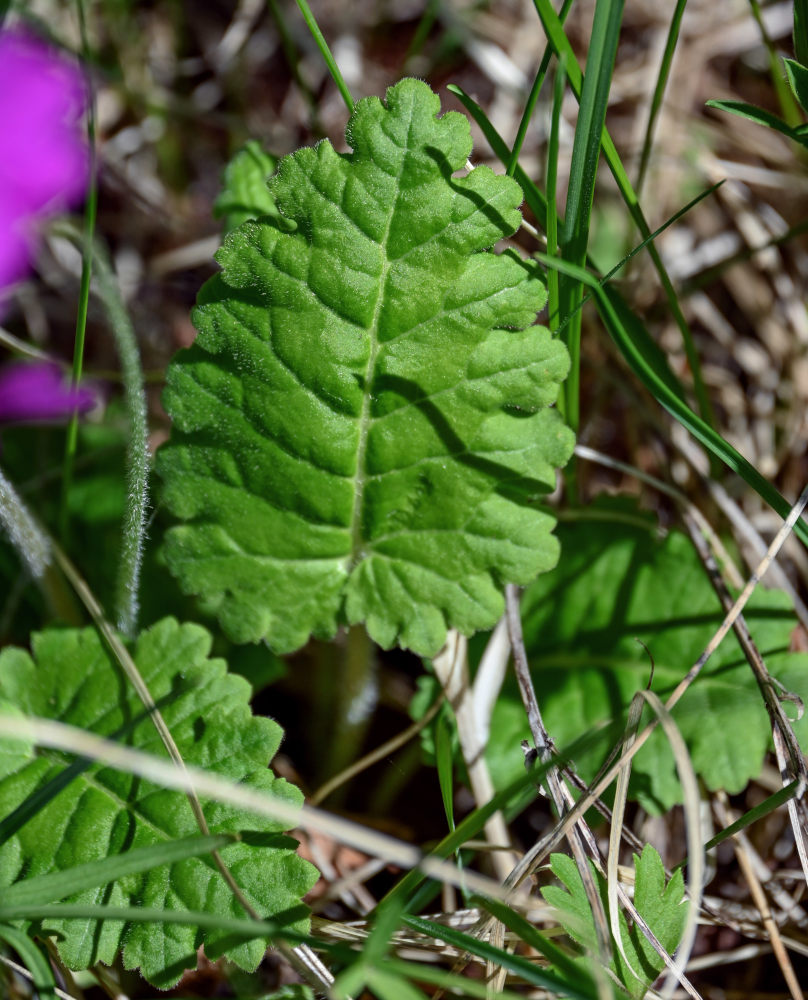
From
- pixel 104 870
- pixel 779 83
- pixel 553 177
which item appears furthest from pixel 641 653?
pixel 779 83

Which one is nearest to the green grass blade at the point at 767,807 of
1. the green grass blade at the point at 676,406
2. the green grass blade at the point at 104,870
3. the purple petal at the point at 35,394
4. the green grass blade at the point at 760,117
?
the green grass blade at the point at 676,406

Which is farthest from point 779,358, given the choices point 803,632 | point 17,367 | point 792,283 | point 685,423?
point 17,367

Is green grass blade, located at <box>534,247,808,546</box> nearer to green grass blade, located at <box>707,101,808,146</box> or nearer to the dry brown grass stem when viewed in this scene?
green grass blade, located at <box>707,101,808,146</box>

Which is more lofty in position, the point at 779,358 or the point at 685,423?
the point at 779,358

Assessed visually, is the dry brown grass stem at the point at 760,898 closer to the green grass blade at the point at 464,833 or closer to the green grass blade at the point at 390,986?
the green grass blade at the point at 464,833

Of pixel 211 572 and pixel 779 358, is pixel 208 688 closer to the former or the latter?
pixel 211 572

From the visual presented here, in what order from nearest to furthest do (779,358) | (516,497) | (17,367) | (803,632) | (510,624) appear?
(516,497) < (510,624) < (803,632) < (17,367) < (779,358)

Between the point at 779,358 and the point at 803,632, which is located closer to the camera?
the point at 803,632

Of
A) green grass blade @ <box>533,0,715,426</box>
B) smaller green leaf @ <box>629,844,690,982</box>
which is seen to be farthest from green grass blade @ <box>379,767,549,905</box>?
green grass blade @ <box>533,0,715,426</box>
